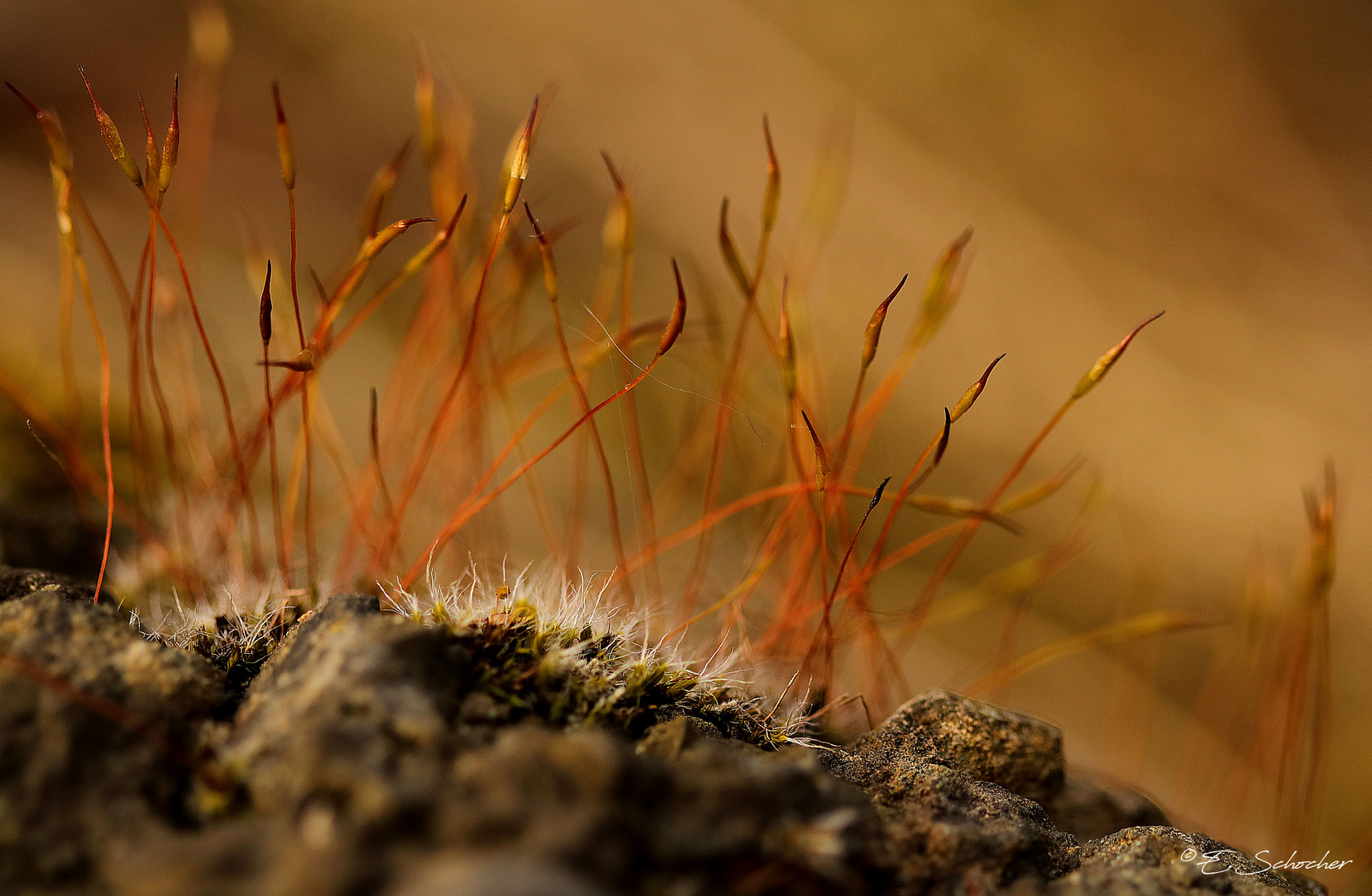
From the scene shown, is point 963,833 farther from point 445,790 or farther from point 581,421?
point 581,421

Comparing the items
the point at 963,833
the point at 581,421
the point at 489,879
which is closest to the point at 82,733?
the point at 489,879

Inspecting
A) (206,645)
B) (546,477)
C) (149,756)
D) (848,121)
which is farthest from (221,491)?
(848,121)

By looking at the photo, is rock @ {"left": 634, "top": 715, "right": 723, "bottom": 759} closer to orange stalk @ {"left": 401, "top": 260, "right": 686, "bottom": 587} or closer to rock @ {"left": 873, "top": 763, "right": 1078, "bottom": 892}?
rock @ {"left": 873, "top": 763, "right": 1078, "bottom": 892}

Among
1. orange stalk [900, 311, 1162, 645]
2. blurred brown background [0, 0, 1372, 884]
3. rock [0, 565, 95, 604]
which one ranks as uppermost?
blurred brown background [0, 0, 1372, 884]

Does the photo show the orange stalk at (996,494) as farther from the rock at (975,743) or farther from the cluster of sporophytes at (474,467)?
the rock at (975,743)

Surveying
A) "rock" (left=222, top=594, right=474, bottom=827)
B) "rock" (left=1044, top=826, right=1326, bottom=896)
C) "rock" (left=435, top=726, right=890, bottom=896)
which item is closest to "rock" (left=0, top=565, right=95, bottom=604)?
"rock" (left=222, top=594, right=474, bottom=827)

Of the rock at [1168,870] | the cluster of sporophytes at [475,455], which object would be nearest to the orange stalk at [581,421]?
the cluster of sporophytes at [475,455]
